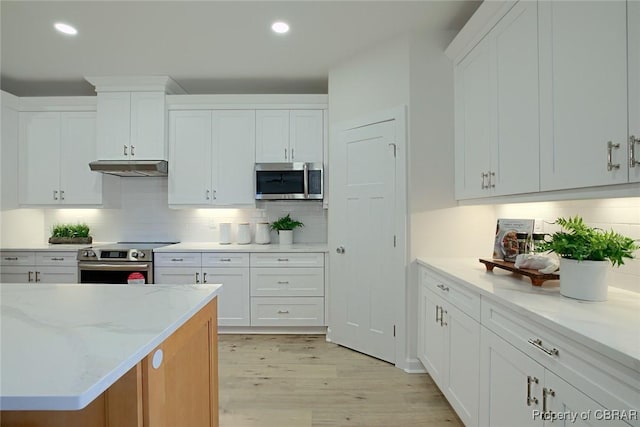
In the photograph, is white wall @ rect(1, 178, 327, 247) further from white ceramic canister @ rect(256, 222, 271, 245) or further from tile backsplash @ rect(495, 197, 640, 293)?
tile backsplash @ rect(495, 197, 640, 293)

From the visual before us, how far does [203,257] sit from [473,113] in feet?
9.28

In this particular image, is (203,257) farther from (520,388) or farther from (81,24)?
(520,388)

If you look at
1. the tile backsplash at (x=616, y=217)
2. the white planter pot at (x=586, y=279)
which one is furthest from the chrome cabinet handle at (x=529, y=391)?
the tile backsplash at (x=616, y=217)

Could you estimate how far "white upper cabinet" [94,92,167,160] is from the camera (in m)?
3.52

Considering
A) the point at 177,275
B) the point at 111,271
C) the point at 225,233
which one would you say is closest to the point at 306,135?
the point at 225,233

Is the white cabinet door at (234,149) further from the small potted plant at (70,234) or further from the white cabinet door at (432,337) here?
the white cabinet door at (432,337)

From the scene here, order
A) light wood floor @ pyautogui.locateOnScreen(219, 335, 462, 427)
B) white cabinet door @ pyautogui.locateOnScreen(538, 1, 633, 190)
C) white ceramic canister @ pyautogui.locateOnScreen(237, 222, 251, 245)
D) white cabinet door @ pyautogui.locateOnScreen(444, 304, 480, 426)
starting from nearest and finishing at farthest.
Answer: white cabinet door @ pyautogui.locateOnScreen(538, 1, 633, 190), white cabinet door @ pyautogui.locateOnScreen(444, 304, 480, 426), light wood floor @ pyautogui.locateOnScreen(219, 335, 462, 427), white ceramic canister @ pyautogui.locateOnScreen(237, 222, 251, 245)

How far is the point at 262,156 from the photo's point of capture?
3576 millimetres

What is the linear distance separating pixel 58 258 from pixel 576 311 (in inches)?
170

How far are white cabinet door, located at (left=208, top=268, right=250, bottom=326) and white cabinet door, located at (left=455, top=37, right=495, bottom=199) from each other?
89.2 inches

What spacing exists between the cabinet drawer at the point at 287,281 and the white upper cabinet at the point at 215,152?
832 millimetres

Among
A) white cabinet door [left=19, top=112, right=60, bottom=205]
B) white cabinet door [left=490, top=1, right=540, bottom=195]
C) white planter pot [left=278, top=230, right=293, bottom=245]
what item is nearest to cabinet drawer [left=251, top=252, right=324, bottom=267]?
white planter pot [left=278, top=230, right=293, bottom=245]

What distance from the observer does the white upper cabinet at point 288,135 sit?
140 inches

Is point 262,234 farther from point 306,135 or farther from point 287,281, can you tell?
point 306,135
